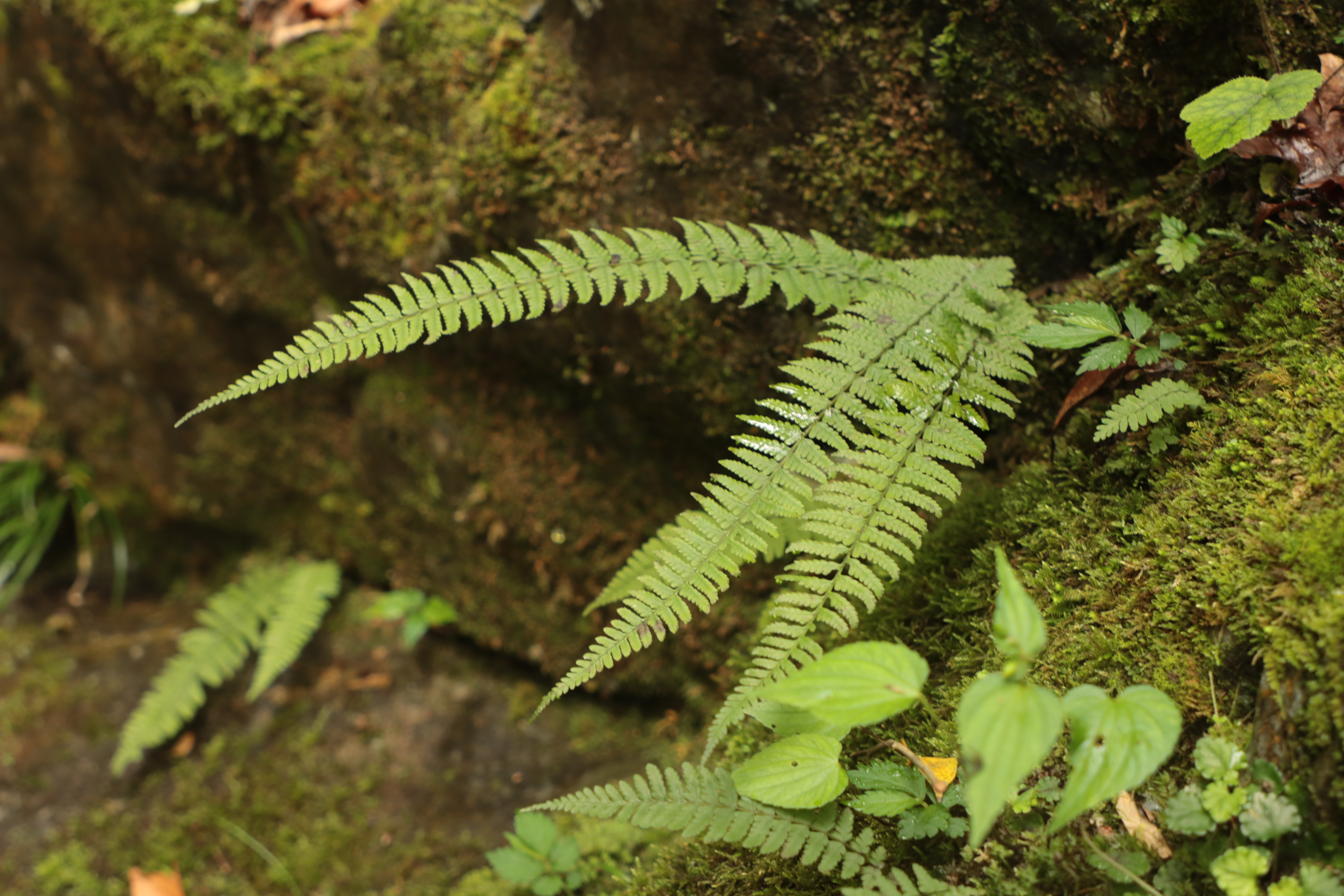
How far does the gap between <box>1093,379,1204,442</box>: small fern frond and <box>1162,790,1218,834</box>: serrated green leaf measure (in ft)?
2.57

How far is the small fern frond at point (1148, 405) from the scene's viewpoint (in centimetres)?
185

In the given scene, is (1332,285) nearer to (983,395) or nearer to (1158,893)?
(983,395)

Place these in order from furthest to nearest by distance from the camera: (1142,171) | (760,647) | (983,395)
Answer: (1142,171), (983,395), (760,647)

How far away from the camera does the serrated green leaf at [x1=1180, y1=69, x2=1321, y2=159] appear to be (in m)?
1.77

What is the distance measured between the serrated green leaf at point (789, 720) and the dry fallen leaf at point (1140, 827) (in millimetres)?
560

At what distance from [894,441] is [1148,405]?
23.7 inches

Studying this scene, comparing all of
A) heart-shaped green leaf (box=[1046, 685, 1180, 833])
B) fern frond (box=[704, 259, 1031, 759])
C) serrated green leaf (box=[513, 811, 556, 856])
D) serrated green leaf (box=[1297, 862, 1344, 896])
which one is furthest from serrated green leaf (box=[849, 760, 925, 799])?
serrated green leaf (box=[513, 811, 556, 856])

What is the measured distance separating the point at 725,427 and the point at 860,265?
90 cm

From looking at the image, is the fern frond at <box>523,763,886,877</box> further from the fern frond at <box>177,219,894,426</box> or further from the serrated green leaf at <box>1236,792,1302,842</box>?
the fern frond at <box>177,219,894,426</box>

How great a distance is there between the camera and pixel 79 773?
3.80 m

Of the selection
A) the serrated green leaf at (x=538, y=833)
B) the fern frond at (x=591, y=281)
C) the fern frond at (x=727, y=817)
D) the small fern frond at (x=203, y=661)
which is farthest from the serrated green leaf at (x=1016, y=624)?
the small fern frond at (x=203, y=661)

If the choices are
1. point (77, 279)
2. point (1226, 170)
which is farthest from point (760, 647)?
point (77, 279)

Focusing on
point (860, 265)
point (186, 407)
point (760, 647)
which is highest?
point (860, 265)

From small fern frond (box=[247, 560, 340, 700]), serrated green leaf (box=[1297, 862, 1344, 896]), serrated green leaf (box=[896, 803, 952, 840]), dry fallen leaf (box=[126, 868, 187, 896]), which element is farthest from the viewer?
small fern frond (box=[247, 560, 340, 700])
